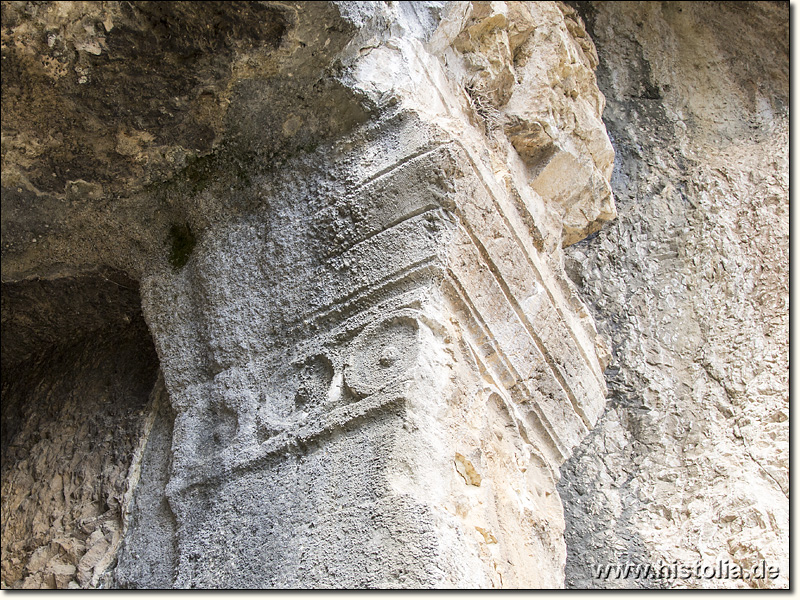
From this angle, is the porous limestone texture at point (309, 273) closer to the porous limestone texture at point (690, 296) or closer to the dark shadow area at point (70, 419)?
the dark shadow area at point (70, 419)

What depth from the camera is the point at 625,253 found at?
2.46m

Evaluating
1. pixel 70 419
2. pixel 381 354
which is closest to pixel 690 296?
pixel 381 354

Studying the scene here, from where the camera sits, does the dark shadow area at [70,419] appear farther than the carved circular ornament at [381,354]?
Yes

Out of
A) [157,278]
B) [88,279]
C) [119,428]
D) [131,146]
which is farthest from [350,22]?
[119,428]

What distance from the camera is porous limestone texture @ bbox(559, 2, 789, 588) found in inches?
74.8

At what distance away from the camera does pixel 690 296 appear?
2316 mm

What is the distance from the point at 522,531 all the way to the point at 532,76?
47.5 inches

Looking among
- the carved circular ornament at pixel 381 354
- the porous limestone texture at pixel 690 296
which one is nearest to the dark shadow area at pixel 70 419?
the carved circular ornament at pixel 381 354

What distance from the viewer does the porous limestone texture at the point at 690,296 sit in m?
1.90

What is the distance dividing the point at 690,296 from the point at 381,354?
3.97ft

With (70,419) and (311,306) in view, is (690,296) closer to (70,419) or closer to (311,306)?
(311,306)

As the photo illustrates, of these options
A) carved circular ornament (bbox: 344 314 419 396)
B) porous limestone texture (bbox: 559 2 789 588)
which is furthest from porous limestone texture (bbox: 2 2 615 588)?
porous limestone texture (bbox: 559 2 789 588)

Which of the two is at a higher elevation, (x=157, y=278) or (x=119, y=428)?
(x=157, y=278)

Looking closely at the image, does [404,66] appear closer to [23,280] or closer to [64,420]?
[23,280]
